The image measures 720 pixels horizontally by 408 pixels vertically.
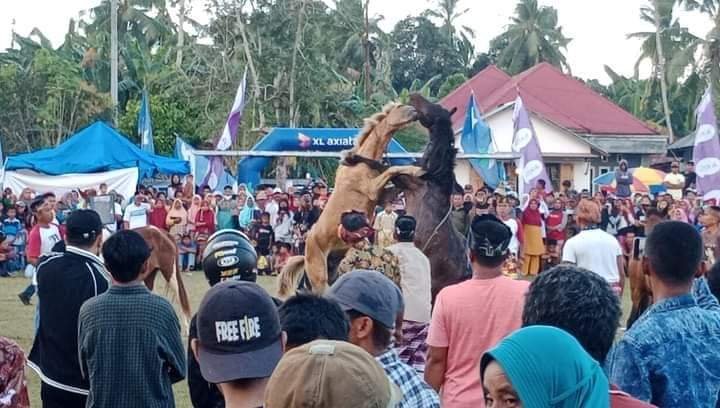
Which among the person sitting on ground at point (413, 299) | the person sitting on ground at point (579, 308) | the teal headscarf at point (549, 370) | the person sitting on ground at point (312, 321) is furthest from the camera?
the person sitting on ground at point (413, 299)

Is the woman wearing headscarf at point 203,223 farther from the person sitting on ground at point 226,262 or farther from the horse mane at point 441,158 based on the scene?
the person sitting on ground at point 226,262

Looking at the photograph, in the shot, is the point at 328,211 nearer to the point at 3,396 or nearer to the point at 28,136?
the point at 3,396

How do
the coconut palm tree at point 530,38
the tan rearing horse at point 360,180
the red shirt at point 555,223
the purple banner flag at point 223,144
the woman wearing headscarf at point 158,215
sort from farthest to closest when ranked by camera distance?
1. the coconut palm tree at point 530,38
2. the purple banner flag at point 223,144
3. the woman wearing headscarf at point 158,215
4. the red shirt at point 555,223
5. the tan rearing horse at point 360,180

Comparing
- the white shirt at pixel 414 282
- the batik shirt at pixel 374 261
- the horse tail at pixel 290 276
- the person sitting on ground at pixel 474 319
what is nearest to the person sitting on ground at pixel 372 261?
the batik shirt at pixel 374 261

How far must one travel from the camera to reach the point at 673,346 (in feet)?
12.8

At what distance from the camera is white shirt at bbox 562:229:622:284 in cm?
983

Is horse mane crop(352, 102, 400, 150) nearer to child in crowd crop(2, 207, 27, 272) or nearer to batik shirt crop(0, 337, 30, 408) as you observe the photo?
batik shirt crop(0, 337, 30, 408)

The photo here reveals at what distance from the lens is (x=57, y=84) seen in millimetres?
39250

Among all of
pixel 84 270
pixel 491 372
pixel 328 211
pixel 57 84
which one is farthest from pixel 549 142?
pixel 491 372

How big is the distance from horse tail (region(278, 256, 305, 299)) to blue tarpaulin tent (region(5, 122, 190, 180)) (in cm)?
2007

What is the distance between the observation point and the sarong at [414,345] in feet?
19.6

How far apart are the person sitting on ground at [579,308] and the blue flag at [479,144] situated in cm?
2035

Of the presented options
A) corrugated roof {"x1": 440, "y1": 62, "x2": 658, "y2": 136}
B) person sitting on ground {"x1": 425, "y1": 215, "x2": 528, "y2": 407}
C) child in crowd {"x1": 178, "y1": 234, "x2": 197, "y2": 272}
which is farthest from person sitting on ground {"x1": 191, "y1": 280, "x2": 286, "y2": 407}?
corrugated roof {"x1": 440, "y1": 62, "x2": 658, "y2": 136}

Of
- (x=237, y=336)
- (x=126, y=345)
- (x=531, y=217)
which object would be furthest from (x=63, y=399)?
(x=531, y=217)
